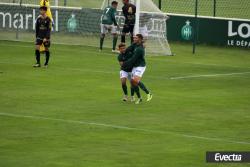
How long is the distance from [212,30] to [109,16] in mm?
6543

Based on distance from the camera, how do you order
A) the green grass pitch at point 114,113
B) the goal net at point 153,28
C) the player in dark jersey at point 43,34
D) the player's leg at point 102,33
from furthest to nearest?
the player's leg at point 102,33, the goal net at point 153,28, the player in dark jersey at point 43,34, the green grass pitch at point 114,113

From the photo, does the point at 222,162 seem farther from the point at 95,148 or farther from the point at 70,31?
the point at 70,31

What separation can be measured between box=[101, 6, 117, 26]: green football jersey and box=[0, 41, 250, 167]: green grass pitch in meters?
2.12

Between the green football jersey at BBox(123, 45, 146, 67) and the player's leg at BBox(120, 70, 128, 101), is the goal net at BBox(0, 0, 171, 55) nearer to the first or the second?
the player's leg at BBox(120, 70, 128, 101)

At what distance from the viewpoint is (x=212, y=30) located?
1781 inches

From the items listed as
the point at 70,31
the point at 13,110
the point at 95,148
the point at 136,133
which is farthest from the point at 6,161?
the point at 70,31

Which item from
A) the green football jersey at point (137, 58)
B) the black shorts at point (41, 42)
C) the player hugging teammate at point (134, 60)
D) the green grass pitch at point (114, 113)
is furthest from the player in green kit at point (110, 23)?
the green football jersey at point (137, 58)

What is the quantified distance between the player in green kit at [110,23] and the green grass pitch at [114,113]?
5.95 ft

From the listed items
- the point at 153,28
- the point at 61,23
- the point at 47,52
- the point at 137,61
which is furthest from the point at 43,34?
the point at 61,23

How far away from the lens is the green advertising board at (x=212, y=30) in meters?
44.2

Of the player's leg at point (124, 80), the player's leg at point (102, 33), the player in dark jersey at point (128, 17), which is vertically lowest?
the player's leg at point (124, 80)

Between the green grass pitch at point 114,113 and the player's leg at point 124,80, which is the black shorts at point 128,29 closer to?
the green grass pitch at point 114,113

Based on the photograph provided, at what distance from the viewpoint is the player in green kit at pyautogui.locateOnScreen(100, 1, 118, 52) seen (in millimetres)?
40719

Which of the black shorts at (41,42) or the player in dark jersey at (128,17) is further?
the player in dark jersey at (128,17)
